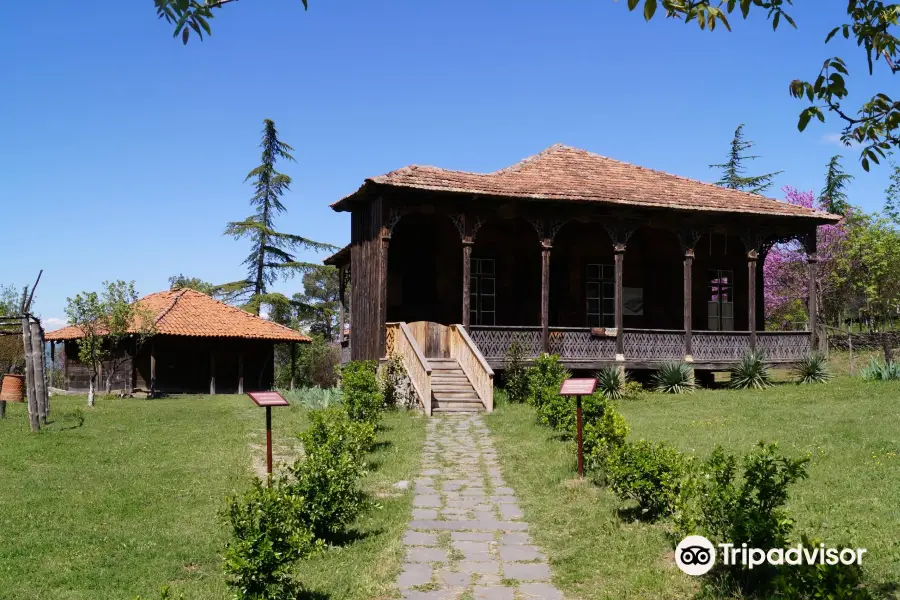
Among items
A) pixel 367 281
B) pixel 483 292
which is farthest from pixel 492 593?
pixel 483 292

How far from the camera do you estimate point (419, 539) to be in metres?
7.27

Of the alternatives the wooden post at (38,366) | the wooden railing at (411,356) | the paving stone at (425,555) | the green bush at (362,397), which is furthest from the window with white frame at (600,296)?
the paving stone at (425,555)

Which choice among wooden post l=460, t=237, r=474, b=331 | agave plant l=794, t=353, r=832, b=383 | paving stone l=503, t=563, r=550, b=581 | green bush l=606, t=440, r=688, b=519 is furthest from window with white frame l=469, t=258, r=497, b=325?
paving stone l=503, t=563, r=550, b=581

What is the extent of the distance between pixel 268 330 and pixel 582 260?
15.5m

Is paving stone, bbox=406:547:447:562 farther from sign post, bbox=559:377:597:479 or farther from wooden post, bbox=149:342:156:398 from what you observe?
wooden post, bbox=149:342:156:398

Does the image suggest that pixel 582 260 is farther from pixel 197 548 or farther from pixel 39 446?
pixel 197 548

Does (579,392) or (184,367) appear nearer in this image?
(579,392)

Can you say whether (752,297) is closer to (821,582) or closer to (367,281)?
(367,281)

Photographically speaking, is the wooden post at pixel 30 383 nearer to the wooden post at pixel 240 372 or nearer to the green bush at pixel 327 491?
the green bush at pixel 327 491

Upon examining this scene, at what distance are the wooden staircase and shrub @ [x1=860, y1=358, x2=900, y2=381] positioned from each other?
30.4 ft

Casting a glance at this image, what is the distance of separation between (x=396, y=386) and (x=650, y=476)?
996cm

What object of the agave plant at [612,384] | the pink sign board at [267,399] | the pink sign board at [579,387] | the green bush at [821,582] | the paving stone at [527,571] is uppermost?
the pink sign board at [579,387]

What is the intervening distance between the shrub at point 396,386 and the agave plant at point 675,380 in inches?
248

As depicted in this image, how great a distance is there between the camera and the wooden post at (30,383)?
49.2 ft
